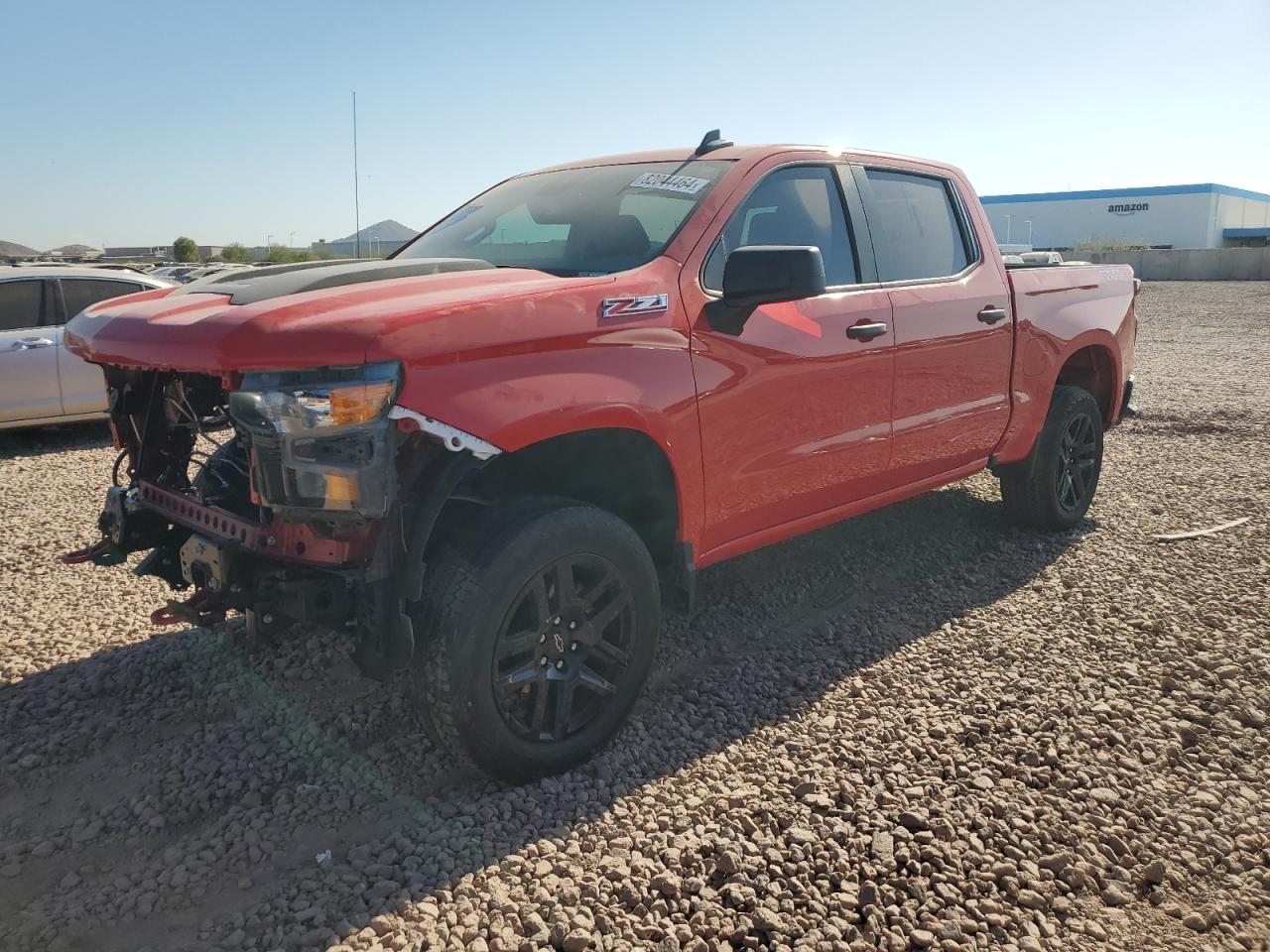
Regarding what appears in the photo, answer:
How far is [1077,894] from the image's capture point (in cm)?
267

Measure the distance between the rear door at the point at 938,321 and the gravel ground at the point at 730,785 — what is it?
2.48ft

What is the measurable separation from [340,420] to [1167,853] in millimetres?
2596

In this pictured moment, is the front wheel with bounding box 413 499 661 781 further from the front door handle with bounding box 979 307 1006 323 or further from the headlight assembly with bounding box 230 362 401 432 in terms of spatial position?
the front door handle with bounding box 979 307 1006 323

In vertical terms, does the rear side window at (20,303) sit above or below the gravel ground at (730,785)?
above

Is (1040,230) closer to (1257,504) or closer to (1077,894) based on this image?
(1257,504)

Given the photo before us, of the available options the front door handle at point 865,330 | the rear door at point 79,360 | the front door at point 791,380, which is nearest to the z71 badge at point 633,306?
the front door at point 791,380

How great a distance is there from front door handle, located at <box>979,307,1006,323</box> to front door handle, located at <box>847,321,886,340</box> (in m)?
0.88

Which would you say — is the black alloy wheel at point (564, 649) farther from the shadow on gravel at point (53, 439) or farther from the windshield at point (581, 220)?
the shadow on gravel at point (53, 439)

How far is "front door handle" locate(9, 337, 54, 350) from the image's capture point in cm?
820

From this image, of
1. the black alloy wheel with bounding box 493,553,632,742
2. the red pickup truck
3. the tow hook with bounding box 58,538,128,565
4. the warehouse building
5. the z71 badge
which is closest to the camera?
the red pickup truck

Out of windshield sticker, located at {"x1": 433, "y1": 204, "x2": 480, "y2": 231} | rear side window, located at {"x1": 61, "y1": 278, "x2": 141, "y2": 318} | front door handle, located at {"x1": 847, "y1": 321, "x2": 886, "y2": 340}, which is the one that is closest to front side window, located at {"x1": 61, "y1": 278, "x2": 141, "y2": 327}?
rear side window, located at {"x1": 61, "y1": 278, "x2": 141, "y2": 318}

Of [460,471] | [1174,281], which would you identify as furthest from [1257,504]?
[1174,281]

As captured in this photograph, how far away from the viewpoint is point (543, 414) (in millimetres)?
2932

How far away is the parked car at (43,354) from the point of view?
26.9 ft
